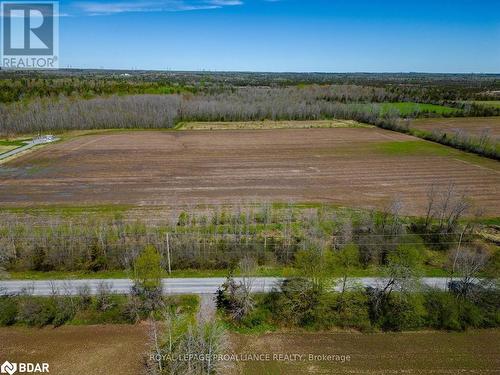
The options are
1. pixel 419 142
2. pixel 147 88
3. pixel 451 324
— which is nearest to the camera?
pixel 451 324

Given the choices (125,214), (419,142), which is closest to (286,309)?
(125,214)

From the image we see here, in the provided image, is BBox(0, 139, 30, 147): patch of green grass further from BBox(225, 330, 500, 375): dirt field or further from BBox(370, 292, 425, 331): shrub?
BBox(370, 292, 425, 331): shrub

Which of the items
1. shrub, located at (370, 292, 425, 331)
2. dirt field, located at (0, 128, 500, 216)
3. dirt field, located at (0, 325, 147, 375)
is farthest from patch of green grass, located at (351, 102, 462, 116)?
dirt field, located at (0, 325, 147, 375)

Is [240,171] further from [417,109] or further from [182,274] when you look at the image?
[417,109]

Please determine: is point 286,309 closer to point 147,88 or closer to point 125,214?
point 125,214

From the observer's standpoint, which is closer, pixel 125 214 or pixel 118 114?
pixel 125 214
